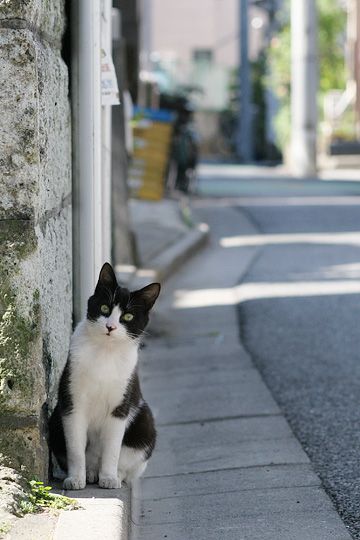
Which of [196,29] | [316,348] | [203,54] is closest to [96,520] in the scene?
[316,348]

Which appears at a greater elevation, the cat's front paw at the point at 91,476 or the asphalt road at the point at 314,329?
the cat's front paw at the point at 91,476

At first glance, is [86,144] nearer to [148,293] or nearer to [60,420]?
[148,293]

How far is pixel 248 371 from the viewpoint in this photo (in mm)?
7027

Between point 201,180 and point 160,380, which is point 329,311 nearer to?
point 160,380

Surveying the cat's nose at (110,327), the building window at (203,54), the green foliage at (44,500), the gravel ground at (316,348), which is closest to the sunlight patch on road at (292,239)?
the gravel ground at (316,348)

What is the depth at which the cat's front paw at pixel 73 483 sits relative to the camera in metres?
4.09

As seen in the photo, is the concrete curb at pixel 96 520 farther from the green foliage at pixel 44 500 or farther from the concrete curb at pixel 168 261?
the concrete curb at pixel 168 261

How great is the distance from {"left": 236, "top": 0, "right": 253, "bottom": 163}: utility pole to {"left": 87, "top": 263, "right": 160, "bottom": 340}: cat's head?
133 feet

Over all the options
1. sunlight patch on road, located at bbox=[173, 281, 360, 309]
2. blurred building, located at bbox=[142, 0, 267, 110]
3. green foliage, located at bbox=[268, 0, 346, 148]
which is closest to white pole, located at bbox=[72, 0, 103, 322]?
sunlight patch on road, located at bbox=[173, 281, 360, 309]

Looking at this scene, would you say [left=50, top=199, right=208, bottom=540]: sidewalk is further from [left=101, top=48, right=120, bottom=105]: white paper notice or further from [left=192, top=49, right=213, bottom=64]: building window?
[left=192, top=49, right=213, bottom=64]: building window

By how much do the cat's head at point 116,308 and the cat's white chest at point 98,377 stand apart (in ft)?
0.19

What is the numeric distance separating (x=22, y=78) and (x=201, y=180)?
24612 millimetres

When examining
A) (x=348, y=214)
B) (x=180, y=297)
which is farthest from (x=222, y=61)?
(x=180, y=297)

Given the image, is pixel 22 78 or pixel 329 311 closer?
pixel 22 78
